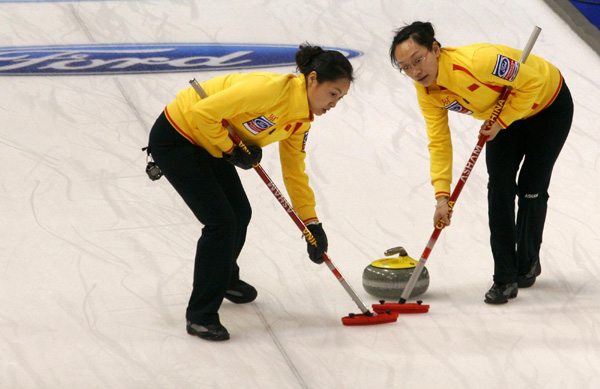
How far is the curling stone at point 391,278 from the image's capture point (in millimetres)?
3258

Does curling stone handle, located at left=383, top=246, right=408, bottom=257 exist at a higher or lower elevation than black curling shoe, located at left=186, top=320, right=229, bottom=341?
higher

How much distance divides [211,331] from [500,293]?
3.65ft

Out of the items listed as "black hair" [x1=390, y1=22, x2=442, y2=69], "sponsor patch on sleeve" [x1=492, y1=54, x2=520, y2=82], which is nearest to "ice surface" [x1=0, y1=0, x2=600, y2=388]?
"sponsor patch on sleeve" [x1=492, y1=54, x2=520, y2=82]

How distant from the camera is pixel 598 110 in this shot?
5.09 metres

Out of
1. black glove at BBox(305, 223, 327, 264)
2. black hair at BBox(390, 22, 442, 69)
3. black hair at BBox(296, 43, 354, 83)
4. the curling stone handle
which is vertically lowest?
the curling stone handle

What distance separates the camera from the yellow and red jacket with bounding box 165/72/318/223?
106 inches

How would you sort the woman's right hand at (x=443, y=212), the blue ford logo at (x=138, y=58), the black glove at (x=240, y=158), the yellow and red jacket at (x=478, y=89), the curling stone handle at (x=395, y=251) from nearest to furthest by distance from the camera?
the black glove at (x=240, y=158) → the yellow and red jacket at (x=478, y=89) → the woman's right hand at (x=443, y=212) → the curling stone handle at (x=395, y=251) → the blue ford logo at (x=138, y=58)

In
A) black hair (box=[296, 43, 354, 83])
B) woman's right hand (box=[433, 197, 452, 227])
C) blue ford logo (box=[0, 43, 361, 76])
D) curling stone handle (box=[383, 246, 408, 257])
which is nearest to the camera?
black hair (box=[296, 43, 354, 83])

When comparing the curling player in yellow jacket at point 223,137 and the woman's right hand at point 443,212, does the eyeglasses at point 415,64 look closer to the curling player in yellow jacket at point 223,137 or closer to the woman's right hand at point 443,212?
the curling player in yellow jacket at point 223,137

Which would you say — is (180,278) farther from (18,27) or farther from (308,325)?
(18,27)

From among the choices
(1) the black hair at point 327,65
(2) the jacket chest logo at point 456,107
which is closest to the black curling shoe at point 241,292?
(1) the black hair at point 327,65

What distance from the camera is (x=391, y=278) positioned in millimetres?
3258

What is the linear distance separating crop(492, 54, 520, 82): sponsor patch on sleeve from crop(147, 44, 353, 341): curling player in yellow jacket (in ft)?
1.77

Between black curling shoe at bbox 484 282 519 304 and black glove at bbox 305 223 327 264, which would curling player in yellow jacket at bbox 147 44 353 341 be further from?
black curling shoe at bbox 484 282 519 304
